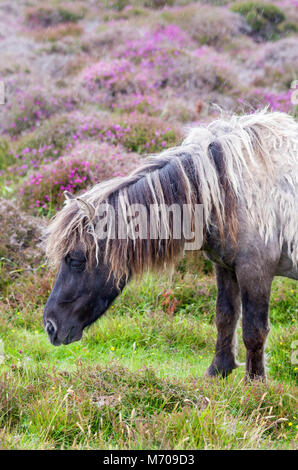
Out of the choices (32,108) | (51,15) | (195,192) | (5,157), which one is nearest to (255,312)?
(195,192)

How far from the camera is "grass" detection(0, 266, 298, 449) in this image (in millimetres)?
3352

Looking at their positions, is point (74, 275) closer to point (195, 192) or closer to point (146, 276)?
point (146, 276)

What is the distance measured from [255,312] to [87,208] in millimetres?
1473

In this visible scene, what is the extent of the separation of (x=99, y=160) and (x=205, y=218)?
13.3 feet

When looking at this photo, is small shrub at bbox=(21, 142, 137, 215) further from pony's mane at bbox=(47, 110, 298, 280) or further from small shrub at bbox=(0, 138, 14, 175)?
pony's mane at bbox=(47, 110, 298, 280)

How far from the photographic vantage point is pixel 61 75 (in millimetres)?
14062

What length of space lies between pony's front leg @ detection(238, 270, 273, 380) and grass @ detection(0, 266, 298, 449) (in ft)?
0.89

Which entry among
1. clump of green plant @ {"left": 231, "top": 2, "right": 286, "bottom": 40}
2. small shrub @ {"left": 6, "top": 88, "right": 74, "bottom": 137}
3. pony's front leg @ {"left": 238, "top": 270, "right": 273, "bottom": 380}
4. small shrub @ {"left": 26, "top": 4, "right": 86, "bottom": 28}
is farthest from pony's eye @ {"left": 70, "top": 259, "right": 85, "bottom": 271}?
small shrub @ {"left": 26, "top": 4, "right": 86, "bottom": 28}

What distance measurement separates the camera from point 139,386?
13.0 feet

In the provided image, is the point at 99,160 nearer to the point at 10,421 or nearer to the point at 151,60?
the point at 10,421

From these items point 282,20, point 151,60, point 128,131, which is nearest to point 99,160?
point 128,131

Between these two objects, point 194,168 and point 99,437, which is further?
point 194,168

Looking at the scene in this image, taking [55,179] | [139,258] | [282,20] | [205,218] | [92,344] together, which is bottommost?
[92,344]
